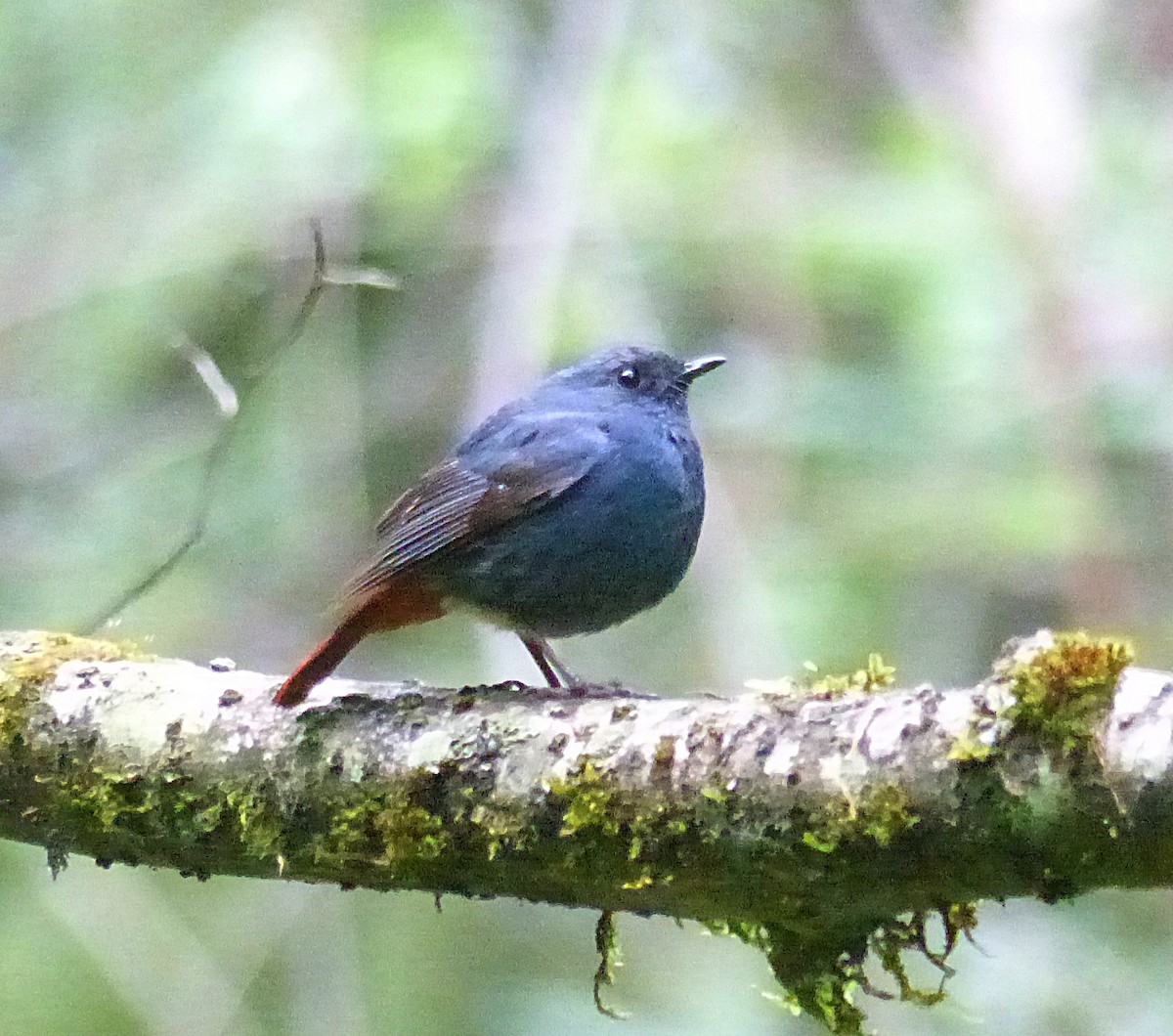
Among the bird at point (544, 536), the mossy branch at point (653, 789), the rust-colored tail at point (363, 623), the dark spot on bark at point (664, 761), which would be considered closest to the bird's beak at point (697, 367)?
the bird at point (544, 536)

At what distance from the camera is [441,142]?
218 inches

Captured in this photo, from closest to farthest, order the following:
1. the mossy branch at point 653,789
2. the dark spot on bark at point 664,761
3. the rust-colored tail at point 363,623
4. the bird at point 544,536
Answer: the mossy branch at point 653,789 → the dark spot on bark at point 664,761 → the rust-colored tail at point 363,623 → the bird at point 544,536

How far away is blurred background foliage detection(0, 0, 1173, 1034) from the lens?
5441 millimetres

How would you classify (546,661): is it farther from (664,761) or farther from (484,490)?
(664,761)

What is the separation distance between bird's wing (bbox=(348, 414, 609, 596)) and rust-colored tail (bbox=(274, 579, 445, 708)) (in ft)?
0.22

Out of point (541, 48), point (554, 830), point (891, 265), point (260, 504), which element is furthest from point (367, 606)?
point (541, 48)

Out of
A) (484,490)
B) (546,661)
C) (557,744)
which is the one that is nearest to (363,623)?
(484,490)

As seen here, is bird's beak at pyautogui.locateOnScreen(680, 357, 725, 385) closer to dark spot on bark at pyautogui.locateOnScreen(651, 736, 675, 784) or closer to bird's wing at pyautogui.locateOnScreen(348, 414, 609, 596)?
bird's wing at pyautogui.locateOnScreen(348, 414, 609, 596)

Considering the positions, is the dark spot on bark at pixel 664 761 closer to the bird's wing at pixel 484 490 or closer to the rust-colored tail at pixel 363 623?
the rust-colored tail at pixel 363 623

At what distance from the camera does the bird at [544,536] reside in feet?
12.3

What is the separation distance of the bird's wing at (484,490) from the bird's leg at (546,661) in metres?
0.43

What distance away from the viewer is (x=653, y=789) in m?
2.54

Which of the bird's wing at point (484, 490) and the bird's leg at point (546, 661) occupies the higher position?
the bird's wing at point (484, 490)

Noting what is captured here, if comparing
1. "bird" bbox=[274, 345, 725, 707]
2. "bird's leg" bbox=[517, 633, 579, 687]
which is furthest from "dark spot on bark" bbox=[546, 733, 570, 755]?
"bird's leg" bbox=[517, 633, 579, 687]
